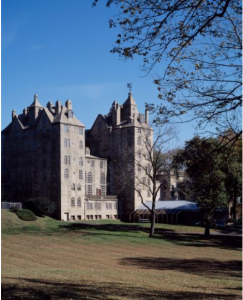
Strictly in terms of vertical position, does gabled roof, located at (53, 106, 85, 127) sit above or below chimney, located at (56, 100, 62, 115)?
below

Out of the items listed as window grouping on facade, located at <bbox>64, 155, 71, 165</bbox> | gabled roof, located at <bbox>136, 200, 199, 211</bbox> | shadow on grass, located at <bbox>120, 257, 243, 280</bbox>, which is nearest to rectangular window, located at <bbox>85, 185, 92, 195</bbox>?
window grouping on facade, located at <bbox>64, 155, 71, 165</bbox>

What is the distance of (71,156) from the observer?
6288cm

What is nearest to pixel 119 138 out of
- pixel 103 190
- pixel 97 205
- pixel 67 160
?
pixel 103 190

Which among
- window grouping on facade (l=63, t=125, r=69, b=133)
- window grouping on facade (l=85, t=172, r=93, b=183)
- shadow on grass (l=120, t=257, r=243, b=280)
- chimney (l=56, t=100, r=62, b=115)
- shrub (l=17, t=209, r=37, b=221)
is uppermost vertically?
chimney (l=56, t=100, r=62, b=115)

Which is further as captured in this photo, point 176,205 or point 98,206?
point 98,206

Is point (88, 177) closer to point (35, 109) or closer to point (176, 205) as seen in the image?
point (35, 109)

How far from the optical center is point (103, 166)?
70188mm

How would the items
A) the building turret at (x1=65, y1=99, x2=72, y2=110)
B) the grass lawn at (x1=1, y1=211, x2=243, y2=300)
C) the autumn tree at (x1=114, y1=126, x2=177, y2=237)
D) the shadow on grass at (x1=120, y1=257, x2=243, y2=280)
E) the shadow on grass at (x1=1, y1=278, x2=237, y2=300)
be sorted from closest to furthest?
the shadow on grass at (x1=1, y1=278, x2=237, y2=300), the grass lawn at (x1=1, y1=211, x2=243, y2=300), the shadow on grass at (x1=120, y1=257, x2=243, y2=280), the autumn tree at (x1=114, y1=126, x2=177, y2=237), the building turret at (x1=65, y1=99, x2=72, y2=110)

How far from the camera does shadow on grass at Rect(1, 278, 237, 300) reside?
40.4 feet

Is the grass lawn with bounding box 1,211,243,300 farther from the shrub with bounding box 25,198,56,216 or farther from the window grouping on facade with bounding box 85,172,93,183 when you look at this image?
the window grouping on facade with bounding box 85,172,93,183

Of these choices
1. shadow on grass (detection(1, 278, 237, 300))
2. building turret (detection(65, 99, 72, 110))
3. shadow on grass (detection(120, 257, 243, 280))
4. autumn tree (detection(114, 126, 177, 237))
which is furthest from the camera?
building turret (detection(65, 99, 72, 110))

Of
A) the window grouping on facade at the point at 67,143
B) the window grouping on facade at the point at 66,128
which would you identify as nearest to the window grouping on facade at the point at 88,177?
the window grouping on facade at the point at 67,143

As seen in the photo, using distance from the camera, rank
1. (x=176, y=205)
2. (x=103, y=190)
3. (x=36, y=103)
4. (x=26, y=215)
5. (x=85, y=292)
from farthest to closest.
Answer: (x=103, y=190) → (x=36, y=103) → (x=176, y=205) → (x=26, y=215) → (x=85, y=292)

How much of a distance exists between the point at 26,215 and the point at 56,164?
12884 millimetres
